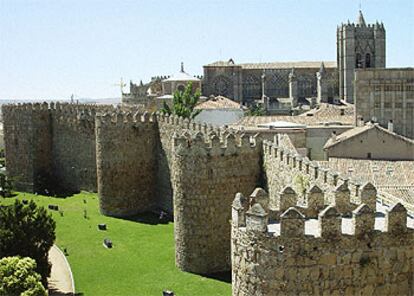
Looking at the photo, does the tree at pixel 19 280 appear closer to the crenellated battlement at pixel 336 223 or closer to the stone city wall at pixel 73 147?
the crenellated battlement at pixel 336 223

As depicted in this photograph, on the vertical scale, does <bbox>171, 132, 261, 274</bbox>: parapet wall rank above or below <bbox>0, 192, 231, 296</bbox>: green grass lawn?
above

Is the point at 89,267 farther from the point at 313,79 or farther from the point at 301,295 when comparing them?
the point at 313,79

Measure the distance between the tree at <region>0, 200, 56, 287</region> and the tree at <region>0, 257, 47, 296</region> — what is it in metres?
1.97

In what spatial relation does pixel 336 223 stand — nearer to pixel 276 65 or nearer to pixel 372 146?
pixel 372 146

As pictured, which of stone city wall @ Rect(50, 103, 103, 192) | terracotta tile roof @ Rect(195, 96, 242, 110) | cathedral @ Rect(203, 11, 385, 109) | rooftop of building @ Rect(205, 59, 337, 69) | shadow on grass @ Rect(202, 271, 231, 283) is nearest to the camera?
shadow on grass @ Rect(202, 271, 231, 283)

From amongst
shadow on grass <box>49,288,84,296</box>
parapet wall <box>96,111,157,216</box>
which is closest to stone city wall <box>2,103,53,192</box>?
parapet wall <box>96,111,157,216</box>

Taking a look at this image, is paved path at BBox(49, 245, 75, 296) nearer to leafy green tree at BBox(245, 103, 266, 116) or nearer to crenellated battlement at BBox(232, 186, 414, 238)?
crenellated battlement at BBox(232, 186, 414, 238)

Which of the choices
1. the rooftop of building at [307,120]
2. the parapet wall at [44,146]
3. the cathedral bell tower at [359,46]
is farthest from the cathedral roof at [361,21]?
the parapet wall at [44,146]

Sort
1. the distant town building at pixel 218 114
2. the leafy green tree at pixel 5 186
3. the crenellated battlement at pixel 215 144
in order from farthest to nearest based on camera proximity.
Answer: the distant town building at pixel 218 114 < the leafy green tree at pixel 5 186 < the crenellated battlement at pixel 215 144

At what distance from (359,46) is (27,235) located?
66502mm

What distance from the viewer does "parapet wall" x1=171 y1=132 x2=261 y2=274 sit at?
58.1ft

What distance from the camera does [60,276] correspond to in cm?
1891

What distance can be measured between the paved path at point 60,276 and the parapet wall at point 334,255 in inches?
395

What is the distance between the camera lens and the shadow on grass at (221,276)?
57.2 ft
